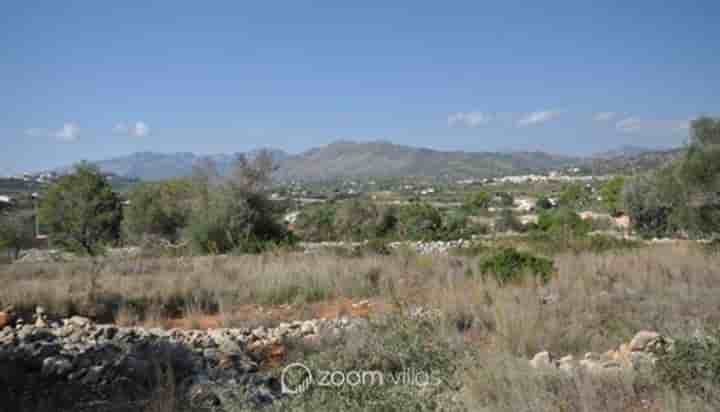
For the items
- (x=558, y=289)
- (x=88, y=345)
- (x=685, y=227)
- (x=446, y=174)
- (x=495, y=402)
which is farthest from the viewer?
(x=446, y=174)

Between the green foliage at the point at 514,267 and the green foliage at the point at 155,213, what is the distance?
2447 cm

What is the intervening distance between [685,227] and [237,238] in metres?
16.6

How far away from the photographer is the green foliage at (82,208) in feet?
79.3

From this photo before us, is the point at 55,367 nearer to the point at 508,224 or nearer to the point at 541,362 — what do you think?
the point at 541,362

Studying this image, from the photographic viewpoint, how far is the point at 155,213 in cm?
3048

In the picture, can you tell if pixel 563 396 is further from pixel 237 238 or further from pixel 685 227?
pixel 685 227

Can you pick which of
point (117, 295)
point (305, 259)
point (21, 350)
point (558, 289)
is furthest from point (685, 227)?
point (21, 350)

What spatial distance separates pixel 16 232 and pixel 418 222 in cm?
2432

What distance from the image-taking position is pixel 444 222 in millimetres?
32969

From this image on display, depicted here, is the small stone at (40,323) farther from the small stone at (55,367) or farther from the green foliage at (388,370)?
the green foliage at (388,370)

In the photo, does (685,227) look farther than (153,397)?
Yes

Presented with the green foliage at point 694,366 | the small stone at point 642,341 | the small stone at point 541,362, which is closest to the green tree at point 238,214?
the small stone at point 541,362

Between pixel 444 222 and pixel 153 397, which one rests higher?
pixel 153 397

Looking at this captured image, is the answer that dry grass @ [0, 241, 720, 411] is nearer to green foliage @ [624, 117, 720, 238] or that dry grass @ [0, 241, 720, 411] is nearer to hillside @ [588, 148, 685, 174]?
green foliage @ [624, 117, 720, 238]
